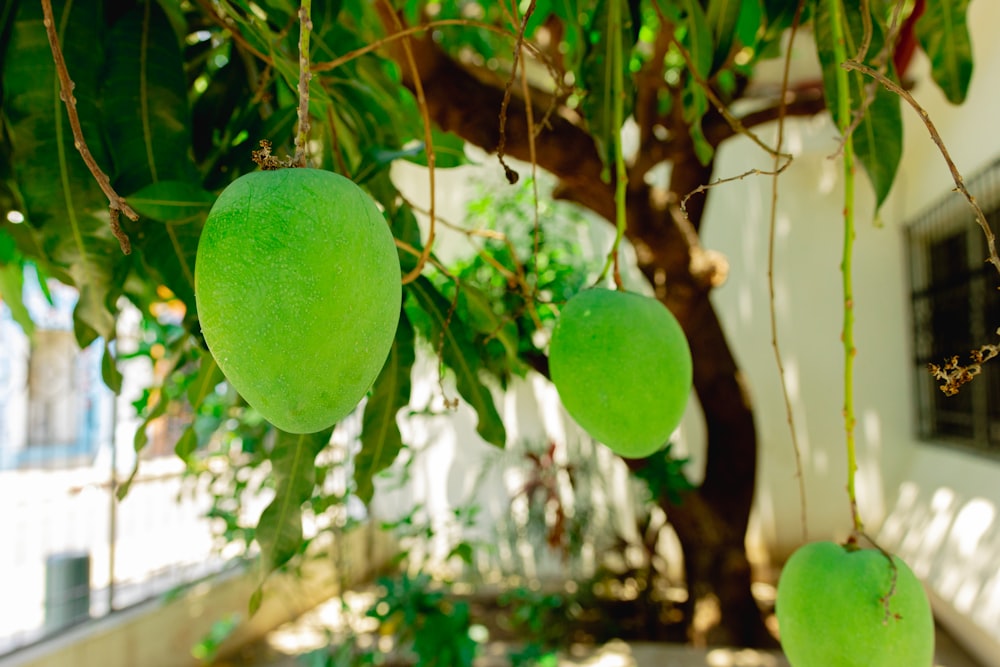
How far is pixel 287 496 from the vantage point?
899mm

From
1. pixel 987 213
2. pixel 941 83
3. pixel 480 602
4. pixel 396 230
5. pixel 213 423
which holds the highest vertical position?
pixel 987 213

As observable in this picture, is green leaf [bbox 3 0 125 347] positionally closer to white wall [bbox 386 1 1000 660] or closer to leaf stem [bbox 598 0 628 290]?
leaf stem [bbox 598 0 628 290]

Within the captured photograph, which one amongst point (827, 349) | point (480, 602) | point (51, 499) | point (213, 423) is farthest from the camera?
point (827, 349)

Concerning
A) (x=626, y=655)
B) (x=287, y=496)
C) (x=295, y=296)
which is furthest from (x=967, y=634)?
(x=295, y=296)

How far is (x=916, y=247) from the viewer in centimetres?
478

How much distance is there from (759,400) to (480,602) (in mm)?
2301

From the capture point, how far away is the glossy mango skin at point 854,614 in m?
0.69

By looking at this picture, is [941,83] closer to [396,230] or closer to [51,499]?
[396,230]

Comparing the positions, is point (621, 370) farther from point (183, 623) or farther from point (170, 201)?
point (183, 623)

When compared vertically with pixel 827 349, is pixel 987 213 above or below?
above

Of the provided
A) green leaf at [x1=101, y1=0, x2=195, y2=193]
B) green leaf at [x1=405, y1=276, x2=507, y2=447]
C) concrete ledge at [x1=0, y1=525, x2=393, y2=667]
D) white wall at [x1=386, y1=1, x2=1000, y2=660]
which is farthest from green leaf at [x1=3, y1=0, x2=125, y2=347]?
white wall at [x1=386, y1=1, x2=1000, y2=660]

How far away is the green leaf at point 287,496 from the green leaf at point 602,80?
1.93 feet

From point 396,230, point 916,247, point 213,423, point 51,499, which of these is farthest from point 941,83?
point 916,247

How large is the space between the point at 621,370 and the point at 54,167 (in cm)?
67
